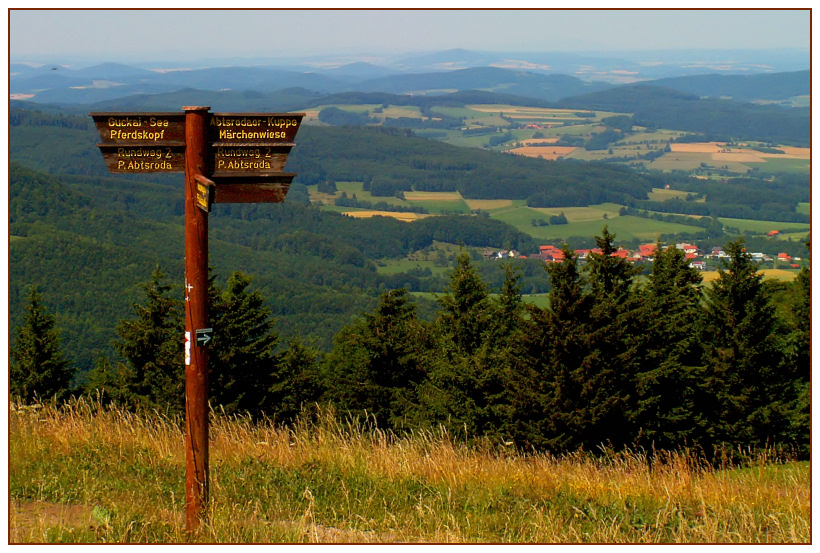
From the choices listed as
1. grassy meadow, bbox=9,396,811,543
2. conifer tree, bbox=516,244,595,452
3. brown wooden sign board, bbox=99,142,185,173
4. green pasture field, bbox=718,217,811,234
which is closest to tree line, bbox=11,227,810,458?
conifer tree, bbox=516,244,595,452

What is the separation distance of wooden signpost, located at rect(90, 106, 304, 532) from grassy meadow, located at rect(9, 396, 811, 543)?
995mm

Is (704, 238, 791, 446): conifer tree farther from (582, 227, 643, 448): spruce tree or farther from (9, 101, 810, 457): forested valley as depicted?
(582, 227, 643, 448): spruce tree

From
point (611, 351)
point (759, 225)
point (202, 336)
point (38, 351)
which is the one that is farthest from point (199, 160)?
point (759, 225)

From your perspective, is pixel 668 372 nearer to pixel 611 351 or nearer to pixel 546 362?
pixel 611 351

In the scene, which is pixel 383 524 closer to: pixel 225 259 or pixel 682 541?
pixel 682 541

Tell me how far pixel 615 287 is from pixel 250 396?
14.9 meters

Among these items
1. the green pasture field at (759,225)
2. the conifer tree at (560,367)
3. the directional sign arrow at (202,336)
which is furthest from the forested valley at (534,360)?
the green pasture field at (759,225)

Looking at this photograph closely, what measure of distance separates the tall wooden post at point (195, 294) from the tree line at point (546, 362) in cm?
1644

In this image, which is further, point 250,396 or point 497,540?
point 250,396

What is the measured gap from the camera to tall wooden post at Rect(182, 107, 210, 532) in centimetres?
547

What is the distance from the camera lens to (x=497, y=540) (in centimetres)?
580

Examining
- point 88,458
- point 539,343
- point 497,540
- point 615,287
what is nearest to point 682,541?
point 497,540

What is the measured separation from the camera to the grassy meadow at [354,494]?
5794 millimetres

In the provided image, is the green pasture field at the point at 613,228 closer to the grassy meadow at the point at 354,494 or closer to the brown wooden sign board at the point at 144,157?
the grassy meadow at the point at 354,494
